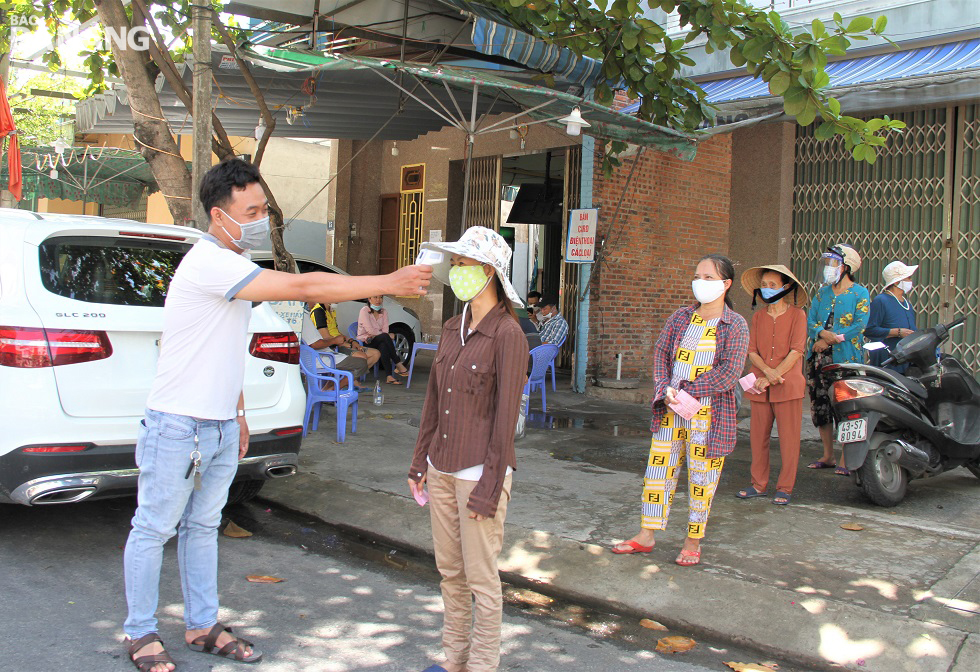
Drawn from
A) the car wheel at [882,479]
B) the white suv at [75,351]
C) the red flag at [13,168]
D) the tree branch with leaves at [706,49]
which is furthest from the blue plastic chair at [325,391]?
the red flag at [13,168]

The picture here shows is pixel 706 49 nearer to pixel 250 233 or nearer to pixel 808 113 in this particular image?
pixel 808 113

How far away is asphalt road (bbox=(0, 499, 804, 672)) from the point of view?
3469 mm

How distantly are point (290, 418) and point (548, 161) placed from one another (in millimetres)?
8856

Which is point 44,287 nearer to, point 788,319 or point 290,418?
point 290,418

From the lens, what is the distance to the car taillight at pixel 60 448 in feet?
13.1

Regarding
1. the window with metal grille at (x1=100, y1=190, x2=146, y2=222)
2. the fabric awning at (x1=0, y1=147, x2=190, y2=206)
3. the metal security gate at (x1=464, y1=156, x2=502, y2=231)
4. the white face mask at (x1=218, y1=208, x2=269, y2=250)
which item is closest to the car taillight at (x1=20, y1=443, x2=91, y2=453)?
the white face mask at (x1=218, y1=208, x2=269, y2=250)

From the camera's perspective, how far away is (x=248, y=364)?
15.7 ft

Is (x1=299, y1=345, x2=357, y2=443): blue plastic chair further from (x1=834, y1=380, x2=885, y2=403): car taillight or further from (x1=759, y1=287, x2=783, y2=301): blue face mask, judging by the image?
(x1=834, y1=380, x2=885, y2=403): car taillight

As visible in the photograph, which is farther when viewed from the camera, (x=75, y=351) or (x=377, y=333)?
(x=377, y=333)

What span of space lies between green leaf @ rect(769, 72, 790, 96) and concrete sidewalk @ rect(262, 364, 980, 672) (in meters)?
2.92

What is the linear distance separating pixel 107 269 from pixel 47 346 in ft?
1.91

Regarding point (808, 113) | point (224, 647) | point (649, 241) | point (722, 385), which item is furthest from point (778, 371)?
point (649, 241)

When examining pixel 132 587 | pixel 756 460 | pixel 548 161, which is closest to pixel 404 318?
pixel 548 161

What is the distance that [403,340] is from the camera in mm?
12805
